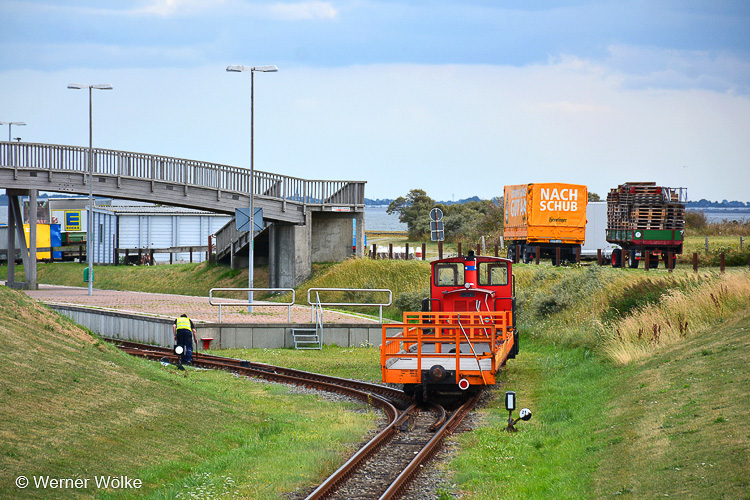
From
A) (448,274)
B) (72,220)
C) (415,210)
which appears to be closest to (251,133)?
(448,274)

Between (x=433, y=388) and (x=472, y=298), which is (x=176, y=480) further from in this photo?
(x=472, y=298)

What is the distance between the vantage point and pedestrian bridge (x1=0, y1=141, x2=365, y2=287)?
35.1 m

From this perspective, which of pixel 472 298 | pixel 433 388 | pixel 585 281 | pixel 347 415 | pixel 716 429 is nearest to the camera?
pixel 716 429

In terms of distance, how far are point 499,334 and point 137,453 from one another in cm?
983

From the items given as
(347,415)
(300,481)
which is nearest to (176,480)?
(300,481)

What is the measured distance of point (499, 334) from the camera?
18.3m

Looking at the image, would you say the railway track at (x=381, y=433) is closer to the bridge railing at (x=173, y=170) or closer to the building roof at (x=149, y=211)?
the bridge railing at (x=173, y=170)

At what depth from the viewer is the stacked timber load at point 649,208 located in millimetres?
38406

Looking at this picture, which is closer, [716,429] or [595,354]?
[716,429]

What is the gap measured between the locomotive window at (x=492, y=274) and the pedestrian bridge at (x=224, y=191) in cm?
1451

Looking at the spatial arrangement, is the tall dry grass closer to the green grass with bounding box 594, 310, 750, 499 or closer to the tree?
the green grass with bounding box 594, 310, 750, 499

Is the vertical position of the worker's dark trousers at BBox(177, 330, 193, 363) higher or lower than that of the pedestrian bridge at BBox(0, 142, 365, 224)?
lower

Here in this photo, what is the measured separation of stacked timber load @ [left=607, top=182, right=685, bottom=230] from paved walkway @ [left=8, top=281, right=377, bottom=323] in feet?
55.3

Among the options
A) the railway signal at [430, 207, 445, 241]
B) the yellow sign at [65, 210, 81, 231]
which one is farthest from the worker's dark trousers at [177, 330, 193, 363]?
the yellow sign at [65, 210, 81, 231]
